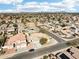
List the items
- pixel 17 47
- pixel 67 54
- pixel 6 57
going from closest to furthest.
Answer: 1. pixel 67 54
2. pixel 6 57
3. pixel 17 47

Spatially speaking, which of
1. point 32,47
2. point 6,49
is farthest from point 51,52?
point 6,49

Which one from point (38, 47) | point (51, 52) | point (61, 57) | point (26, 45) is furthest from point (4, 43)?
point (61, 57)

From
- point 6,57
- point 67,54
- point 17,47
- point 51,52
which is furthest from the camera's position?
point 17,47

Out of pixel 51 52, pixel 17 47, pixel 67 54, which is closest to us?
pixel 67 54

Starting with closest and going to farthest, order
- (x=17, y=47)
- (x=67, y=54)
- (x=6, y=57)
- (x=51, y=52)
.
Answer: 1. (x=67, y=54)
2. (x=6, y=57)
3. (x=51, y=52)
4. (x=17, y=47)

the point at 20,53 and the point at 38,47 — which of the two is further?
the point at 38,47

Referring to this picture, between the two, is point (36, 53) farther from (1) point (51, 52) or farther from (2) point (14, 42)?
(2) point (14, 42)

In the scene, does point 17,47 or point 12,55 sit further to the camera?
point 17,47

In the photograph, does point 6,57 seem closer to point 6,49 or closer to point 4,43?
point 6,49
